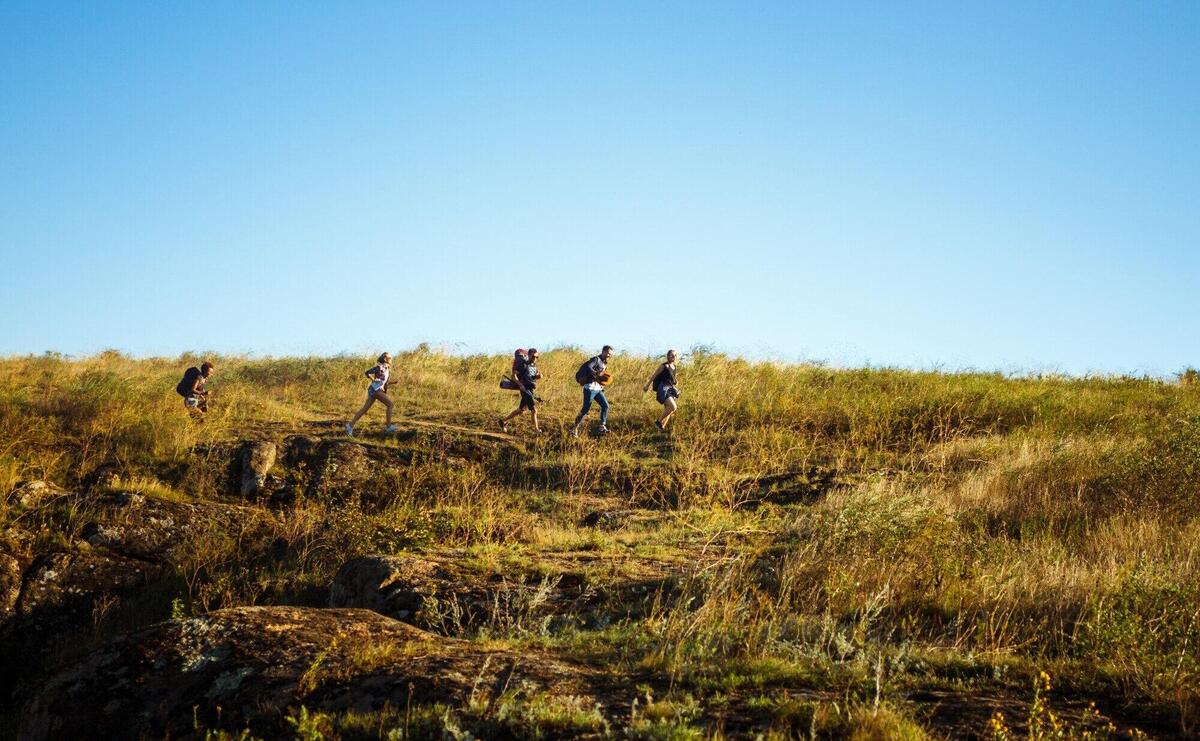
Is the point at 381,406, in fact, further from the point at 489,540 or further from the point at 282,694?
the point at 282,694

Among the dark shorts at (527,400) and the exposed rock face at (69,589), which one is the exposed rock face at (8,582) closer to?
the exposed rock face at (69,589)

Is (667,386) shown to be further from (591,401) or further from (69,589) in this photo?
(69,589)

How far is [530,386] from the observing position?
1802 cm

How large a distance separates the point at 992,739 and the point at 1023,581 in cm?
376

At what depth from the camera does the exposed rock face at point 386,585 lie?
28.4ft

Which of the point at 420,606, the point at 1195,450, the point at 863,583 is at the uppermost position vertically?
the point at 1195,450

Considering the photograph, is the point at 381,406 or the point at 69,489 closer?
the point at 69,489

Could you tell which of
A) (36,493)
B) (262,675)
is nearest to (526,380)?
(36,493)

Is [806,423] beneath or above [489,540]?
above

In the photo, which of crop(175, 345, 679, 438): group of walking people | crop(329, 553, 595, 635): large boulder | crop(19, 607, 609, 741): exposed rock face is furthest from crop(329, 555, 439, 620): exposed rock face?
crop(175, 345, 679, 438): group of walking people

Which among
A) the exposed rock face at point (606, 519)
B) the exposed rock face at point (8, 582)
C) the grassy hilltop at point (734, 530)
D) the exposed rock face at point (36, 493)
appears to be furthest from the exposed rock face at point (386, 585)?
the exposed rock face at point (36, 493)


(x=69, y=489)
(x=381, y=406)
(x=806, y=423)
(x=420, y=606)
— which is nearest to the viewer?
(x=420, y=606)

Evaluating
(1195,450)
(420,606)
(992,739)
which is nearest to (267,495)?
(420,606)

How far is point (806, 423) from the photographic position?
18297mm
